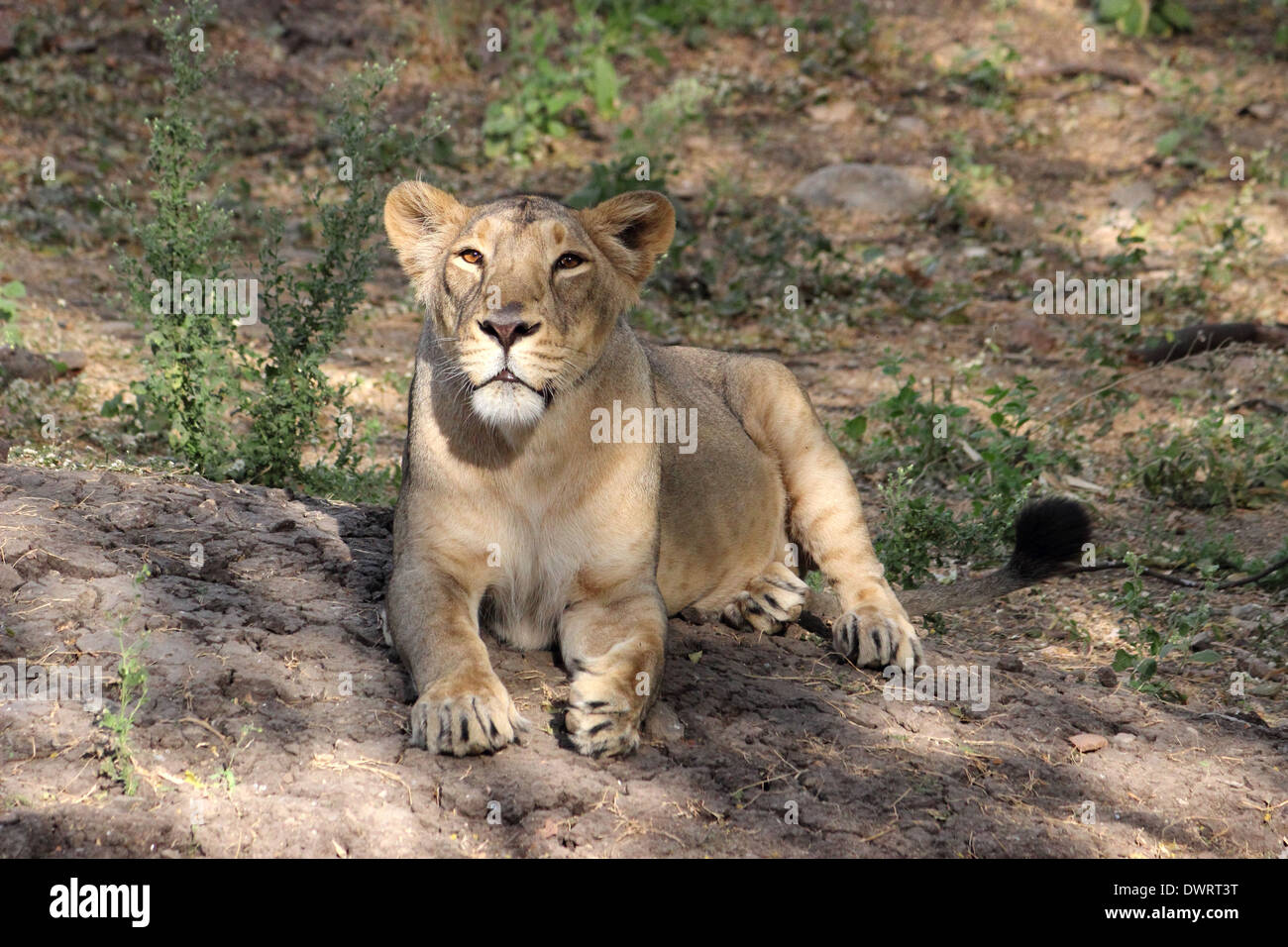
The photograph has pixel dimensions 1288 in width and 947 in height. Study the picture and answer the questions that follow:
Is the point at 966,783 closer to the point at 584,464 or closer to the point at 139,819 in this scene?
the point at 584,464

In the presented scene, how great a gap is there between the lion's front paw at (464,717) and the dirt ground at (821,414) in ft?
0.19

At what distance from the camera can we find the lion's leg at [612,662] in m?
4.13

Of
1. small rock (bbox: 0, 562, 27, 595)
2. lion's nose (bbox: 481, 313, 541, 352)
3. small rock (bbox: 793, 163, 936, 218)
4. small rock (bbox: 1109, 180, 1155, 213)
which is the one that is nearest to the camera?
lion's nose (bbox: 481, 313, 541, 352)

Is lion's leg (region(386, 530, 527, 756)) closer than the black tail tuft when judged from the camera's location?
Yes

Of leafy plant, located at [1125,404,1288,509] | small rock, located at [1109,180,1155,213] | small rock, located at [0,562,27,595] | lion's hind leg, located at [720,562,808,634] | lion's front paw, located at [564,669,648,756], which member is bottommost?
lion's front paw, located at [564,669,648,756]

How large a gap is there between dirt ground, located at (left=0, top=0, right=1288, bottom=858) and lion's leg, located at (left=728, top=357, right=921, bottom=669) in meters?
0.39

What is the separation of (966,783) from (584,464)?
1.68 meters

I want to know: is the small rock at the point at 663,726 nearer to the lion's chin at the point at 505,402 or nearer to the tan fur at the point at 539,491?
the tan fur at the point at 539,491

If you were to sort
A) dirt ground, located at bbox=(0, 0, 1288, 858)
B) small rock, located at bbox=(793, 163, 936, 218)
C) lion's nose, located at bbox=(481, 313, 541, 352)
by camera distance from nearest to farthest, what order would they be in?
dirt ground, located at bbox=(0, 0, 1288, 858) < lion's nose, located at bbox=(481, 313, 541, 352) < small rock, located at bbox=(793, 163, 936, 218)

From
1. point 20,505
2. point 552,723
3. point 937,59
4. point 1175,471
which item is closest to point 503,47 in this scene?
point 937,59

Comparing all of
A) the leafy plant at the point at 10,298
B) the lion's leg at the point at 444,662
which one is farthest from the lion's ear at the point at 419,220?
the leafy plant at the point at 10,298

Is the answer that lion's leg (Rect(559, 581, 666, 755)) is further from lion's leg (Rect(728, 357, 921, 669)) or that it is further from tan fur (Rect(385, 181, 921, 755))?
lion's leg (Rect(728, 357, 921, 669))

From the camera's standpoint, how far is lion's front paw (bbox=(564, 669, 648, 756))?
13.5ft

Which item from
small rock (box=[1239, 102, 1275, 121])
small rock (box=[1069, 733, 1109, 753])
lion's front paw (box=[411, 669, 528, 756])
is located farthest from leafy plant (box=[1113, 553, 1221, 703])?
small rock (box=[1239, 102, 1275, 121])
